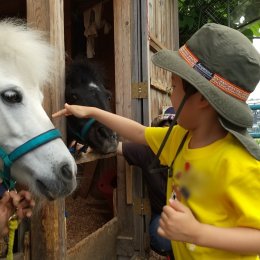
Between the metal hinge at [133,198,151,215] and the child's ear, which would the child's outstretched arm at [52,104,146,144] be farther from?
the metal hinge at [133,198,151,215]

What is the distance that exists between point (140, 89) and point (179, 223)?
75.3 inches

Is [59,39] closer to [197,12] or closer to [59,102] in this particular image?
[59,102]

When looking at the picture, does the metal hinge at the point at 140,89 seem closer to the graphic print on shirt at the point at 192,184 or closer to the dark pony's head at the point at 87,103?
the dark pony's head at the point at 87,103

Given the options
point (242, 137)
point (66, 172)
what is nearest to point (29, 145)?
point (66, 172)

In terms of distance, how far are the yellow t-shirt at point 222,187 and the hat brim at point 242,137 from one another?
0.08 ft

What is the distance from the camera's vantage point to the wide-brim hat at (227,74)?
119 centimetres

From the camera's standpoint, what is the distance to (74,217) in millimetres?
3248

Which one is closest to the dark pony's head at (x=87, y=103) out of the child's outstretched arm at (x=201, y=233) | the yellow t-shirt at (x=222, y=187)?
the yellow t-shirt at (x=222, y=187)

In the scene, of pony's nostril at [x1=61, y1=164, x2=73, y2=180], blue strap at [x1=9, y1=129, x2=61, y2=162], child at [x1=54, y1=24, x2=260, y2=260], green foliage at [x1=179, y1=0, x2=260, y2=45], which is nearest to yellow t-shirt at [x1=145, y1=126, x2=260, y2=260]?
child at [x1=54, y1=24, x2=260, y2=260]

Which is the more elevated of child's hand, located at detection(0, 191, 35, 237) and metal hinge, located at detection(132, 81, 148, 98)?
metal hinge, located at detection(132, 81, 148, 98)

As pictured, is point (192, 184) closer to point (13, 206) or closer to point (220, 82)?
point (220, 82)

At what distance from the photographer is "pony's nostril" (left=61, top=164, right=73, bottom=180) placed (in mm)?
1334

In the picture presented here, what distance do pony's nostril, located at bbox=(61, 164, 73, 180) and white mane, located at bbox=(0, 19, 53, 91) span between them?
1.22ft

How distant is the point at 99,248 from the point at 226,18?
458cm
